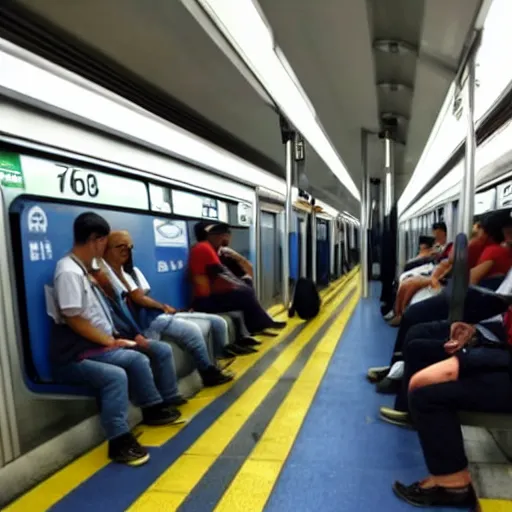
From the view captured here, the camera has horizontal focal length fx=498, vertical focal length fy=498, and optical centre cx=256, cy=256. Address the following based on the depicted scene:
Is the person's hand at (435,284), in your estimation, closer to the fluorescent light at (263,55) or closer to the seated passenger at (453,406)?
the fluorescent light at (263,55)

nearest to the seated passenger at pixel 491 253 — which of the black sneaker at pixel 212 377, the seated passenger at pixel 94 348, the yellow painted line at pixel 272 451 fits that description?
the yellow painted line at pixel 272 451

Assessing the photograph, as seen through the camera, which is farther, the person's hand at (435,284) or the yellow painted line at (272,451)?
the person's hand at (435,284)

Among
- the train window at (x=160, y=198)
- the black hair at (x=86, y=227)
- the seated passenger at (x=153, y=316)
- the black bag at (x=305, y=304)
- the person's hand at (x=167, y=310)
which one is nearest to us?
the black hair at (x=86, y=227)

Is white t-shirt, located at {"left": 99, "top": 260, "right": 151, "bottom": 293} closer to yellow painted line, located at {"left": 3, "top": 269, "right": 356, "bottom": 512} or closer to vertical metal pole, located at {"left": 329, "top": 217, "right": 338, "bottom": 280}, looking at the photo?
yellow painted line, located at {"left": 3, "top": 269, "right": 356, "bottom": 512}

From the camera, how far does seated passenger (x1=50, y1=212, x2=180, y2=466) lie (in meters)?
2.71

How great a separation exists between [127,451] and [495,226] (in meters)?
2.80

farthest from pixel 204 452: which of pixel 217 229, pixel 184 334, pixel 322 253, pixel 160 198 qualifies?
pixel 322 253

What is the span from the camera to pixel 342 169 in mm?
10195

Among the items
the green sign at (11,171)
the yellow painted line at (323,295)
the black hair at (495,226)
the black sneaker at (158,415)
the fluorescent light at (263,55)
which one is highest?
the fluorescent light at (263,55)

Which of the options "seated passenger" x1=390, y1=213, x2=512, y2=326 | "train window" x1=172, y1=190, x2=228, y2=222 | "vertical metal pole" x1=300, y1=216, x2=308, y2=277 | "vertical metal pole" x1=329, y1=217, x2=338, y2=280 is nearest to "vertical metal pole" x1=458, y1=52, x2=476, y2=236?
"seated passenger" x1=390, y1=213, x2=512, y2=326

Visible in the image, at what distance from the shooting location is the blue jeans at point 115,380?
2723 millimetres

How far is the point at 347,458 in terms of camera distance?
2.69 m

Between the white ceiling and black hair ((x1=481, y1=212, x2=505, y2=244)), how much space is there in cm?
122

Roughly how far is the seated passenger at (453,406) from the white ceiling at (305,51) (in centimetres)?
203
